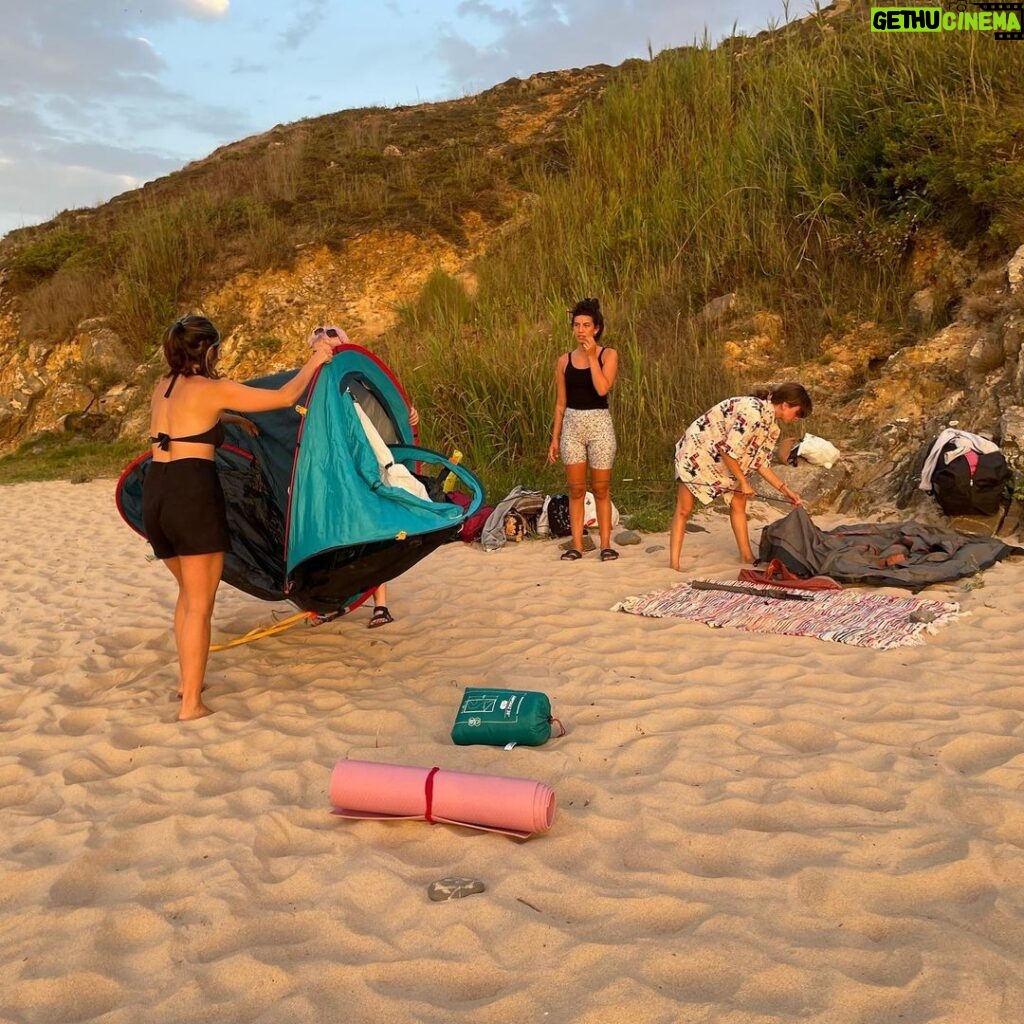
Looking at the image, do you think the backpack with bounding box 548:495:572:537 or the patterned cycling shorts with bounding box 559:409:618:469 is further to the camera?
the backpack with bounding box 548:495:572:537

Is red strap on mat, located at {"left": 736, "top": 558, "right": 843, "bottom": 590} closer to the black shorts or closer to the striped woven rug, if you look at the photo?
the striped woven rug

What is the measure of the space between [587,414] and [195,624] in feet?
11.6

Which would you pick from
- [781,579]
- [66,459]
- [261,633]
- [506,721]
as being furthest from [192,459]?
[66,459]

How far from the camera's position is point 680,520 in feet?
21.4

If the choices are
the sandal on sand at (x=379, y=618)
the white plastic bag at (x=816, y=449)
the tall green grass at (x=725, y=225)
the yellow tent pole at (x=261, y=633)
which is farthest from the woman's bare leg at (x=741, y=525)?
the yellow tent pole at (x=261, y=633)

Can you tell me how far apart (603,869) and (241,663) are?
9.24ft

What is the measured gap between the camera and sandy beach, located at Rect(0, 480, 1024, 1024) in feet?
7.63

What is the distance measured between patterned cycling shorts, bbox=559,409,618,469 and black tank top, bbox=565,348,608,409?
0.15 ft

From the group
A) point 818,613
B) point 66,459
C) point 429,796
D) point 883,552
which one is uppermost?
point 66,459

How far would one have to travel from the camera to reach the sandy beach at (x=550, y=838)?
7.63 ft

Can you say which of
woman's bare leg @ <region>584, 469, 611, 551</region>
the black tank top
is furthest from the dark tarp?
the black tank top

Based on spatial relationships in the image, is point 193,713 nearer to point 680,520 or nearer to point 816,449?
point 680,520

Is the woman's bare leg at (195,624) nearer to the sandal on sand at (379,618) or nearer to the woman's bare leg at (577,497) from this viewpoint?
the sandal on sand at (379,618)

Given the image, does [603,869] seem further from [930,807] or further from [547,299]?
[547,299]
